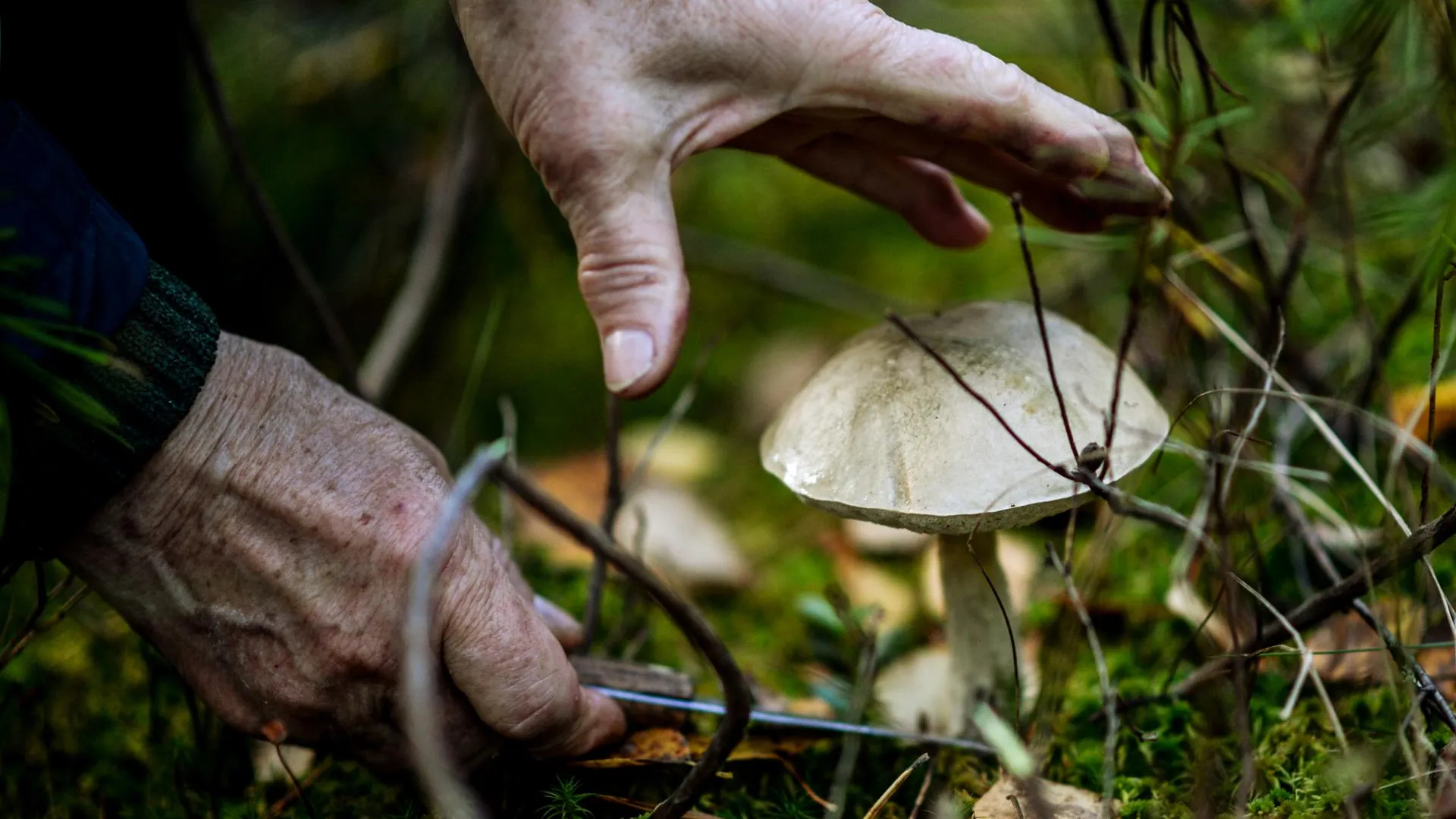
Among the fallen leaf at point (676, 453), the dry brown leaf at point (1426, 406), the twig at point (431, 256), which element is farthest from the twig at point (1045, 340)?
the twig at point (431, 256)

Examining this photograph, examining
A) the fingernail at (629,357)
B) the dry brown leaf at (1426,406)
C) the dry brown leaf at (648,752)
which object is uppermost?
the fingernail at (629,357)

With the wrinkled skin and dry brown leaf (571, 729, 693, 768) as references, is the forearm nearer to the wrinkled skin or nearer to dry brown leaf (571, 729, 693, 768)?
the wrinkled skin

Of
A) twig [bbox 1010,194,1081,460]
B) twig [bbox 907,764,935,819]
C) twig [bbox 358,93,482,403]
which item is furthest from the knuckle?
twig [bbox 358,93,482,403]

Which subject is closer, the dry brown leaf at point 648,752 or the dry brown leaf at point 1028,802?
the dry brown leaf at point 1028,802

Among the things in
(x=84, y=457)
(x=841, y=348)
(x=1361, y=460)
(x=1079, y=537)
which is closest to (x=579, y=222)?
(x=841, y=348)

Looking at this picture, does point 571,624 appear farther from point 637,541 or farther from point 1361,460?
point 1361,460

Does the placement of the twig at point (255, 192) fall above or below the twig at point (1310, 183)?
above

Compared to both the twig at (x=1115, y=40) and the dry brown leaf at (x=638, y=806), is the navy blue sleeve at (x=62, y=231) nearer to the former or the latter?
the dry brown leaf at (x=638, y=806)
